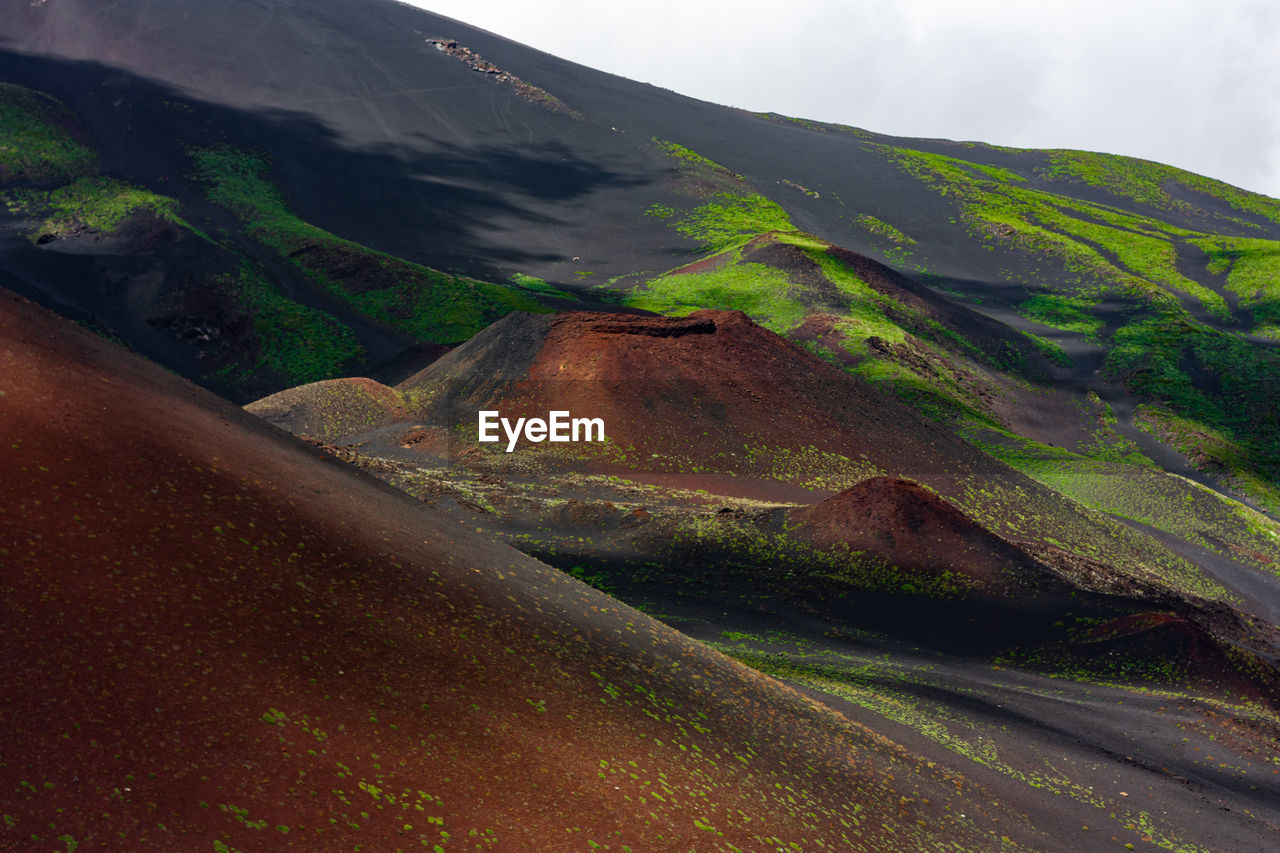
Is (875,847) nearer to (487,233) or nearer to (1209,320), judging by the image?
(487,233)

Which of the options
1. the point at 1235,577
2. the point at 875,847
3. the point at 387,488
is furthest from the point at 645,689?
the point at 1235,577

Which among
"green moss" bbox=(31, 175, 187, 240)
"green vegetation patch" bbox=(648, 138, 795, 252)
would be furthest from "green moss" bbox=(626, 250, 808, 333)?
"green moss" bbox=(31, 175, 187, 240)

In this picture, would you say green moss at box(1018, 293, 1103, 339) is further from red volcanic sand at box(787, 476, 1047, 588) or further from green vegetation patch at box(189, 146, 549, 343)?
red volcanic sand at box(787, 476, 1047, 588)

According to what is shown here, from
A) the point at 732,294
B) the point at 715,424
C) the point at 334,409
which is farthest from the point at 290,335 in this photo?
the point at 732,294

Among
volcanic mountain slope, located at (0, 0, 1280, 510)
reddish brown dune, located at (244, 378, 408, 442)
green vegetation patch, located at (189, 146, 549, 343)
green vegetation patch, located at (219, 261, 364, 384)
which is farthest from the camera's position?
green vegetation patch, located at (189, 146, 549, 343)

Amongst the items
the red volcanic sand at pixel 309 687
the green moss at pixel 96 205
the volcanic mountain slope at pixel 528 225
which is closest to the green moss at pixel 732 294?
the volcanic mountain slope at pixel 528 225

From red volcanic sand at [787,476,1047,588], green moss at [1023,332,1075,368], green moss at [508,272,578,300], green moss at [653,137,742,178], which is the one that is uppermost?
green moss at [653,137,742,178]
